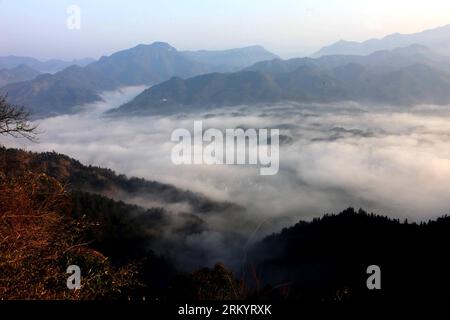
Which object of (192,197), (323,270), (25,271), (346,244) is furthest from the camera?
(192,197)

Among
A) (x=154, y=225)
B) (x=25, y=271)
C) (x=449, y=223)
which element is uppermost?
(x=25, y=271)

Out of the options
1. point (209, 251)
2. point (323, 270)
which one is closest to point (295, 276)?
point (323, 270)

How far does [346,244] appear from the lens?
81.4 m

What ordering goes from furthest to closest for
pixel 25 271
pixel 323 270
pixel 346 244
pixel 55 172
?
1. pixel 55 172
2. pixel 346 244
3. pixel 323 270
4. pixel 25 271

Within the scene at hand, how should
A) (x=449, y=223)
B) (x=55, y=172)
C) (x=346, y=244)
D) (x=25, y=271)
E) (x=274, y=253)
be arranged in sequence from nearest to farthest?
(x=25, y=271), (x=449, y=223), (x=346, y=244), (x=274, y=253), (x=55, y=172)

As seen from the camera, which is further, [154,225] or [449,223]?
[154,225]

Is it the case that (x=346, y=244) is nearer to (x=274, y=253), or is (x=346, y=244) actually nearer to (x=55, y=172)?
(x=274, y=253)

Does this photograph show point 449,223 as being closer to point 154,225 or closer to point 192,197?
point 154,225
